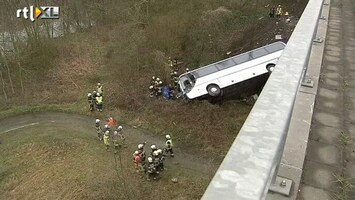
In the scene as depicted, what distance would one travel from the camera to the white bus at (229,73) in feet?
52.2

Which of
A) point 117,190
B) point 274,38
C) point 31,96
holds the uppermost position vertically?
point 274,38

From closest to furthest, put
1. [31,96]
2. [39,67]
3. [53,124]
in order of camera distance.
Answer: [53,124] → [31,96] → [39,67]

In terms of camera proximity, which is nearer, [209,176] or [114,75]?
[209,176]

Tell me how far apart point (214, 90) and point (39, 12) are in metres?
13.5

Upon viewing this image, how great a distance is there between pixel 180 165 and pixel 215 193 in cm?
1192

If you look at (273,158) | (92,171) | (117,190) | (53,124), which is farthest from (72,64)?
(273,158)

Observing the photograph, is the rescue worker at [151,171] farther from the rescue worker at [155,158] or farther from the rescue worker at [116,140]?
the rescue worker at [116,140]

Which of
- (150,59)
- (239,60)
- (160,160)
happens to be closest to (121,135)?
(160,160)

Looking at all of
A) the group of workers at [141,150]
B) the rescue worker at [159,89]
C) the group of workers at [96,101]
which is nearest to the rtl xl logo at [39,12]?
the group of workers at [96,101]

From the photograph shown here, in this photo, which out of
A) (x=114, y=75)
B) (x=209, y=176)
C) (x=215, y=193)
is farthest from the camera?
(x=114, y=75)

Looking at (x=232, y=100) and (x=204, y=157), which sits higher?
(x=232, y=100)

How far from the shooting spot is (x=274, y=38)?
1980cm

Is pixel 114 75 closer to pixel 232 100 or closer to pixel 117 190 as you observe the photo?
pixel 232 100

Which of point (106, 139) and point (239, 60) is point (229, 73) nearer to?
point (239, 60)
